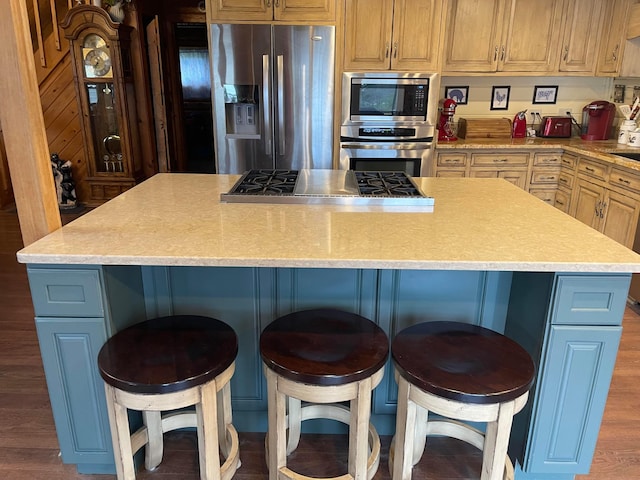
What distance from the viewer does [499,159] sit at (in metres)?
4.03

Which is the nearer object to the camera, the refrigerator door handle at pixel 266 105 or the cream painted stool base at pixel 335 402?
the cream painted stool base at pixel 335 402

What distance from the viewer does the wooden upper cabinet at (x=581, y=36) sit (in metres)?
3.95

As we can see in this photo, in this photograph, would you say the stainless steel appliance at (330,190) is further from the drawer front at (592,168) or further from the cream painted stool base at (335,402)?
the drawer front at (592,168)

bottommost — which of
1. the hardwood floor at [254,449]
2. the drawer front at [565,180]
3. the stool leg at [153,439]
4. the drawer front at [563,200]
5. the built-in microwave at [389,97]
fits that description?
the hardwood floor at [254,449]

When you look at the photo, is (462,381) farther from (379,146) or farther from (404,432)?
(379,146)

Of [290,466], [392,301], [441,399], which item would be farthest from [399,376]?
[290,466]

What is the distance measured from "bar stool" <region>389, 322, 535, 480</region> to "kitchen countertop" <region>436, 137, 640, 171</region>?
8.42ft

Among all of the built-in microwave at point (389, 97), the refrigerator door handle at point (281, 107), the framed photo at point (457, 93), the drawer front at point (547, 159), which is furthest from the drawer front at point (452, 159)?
the refrigerator door handle at point (281, 107)

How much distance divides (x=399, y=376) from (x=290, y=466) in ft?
2.14

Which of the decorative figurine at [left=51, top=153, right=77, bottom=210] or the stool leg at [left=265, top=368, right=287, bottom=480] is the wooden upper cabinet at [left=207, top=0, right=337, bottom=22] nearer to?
the decorative figurine at [left=51, top=153, right=77, bottom=210]

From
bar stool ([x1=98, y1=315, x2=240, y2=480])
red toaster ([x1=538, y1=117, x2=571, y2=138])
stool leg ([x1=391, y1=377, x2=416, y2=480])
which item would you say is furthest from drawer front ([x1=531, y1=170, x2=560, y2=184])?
bar stool ([x1=98, y1=315, x2=240, y2=480])

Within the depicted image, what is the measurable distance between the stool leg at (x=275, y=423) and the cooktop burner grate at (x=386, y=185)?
0.86 meters

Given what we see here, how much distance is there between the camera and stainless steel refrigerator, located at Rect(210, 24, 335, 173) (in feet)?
11.6

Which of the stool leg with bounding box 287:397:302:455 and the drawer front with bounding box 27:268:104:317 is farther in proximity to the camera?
the stool leg with bounding box 287:397:302:455
